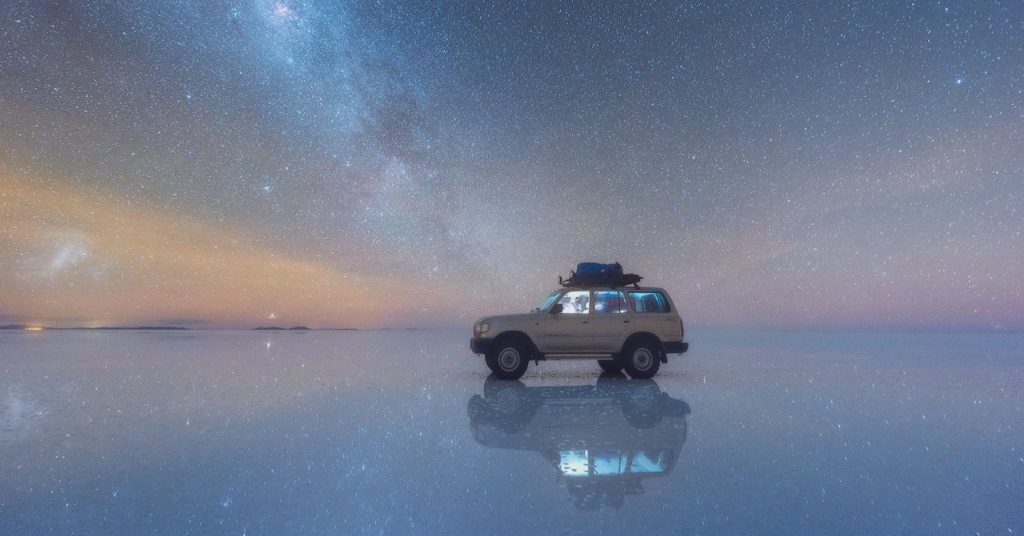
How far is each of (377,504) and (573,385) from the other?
8078mm

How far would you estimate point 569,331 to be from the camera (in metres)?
12.3

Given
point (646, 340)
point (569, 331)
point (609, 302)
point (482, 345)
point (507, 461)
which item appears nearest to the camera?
point (507, 461)

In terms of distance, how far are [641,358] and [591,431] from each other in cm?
651

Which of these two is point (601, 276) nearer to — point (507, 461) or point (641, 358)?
point (641, 358)

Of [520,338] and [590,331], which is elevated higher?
[590,331]

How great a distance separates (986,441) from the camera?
238 inches

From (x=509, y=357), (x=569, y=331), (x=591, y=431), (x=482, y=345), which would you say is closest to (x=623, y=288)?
(x=569, y=331)

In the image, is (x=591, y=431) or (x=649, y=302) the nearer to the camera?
(x=591, y=431)

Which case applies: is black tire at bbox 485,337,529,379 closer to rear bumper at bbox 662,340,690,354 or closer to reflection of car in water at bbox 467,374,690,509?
reflection of car in water at bbox 467,374,690,509

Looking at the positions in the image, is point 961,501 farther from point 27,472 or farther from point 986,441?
point 27,472

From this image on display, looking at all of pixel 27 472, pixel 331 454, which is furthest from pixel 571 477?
pixel 27 472

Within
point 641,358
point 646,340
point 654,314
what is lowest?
point 641,358

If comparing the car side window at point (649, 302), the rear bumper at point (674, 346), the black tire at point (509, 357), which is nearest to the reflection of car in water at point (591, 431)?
the black tire at point (509, 357)

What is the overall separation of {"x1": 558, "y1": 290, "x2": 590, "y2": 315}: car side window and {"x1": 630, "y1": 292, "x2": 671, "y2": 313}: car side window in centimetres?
116
